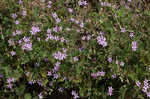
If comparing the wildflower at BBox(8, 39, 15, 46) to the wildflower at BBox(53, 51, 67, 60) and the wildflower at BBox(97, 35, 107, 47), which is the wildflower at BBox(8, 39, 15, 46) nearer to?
the wildflower at BBox(53, 51, 67, 60)

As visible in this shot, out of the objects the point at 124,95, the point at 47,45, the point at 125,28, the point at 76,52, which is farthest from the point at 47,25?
the point at 124,95

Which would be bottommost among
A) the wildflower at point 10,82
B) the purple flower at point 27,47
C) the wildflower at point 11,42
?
the wildflower at point 10,82

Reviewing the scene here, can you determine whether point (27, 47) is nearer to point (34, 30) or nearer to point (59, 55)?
point (34, 30)

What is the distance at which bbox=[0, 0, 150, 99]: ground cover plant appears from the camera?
109 inches

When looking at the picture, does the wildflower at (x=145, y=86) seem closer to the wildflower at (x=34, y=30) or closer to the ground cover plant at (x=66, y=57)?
the ground cover plant at (x=66, y=57)

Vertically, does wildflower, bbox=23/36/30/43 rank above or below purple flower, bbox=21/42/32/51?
above

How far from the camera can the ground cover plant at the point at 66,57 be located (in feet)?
9.12

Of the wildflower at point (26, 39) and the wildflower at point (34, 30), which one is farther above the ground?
the wildflower at point (34, 30)

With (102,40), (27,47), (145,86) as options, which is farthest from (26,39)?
(145,86)

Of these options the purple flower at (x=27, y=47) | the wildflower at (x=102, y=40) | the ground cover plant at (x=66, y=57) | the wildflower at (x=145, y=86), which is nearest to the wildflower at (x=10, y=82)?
the ground cover plant at (x=66, y=57)

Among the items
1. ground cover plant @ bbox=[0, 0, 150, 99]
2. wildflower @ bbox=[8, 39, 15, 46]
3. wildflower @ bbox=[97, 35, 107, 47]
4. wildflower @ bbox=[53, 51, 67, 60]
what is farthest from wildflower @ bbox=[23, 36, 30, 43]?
wildflower @ bbox=[97, 35, 107, 47]

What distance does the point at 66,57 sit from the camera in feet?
9.25

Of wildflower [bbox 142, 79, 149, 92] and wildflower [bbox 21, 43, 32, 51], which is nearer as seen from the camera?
wildflower [bbox 21, 43, 32, 51]

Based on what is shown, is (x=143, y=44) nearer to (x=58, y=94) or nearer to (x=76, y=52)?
(x=76, y=52)
